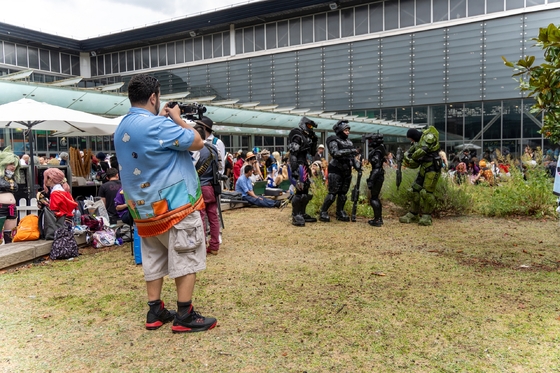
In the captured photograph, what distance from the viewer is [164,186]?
3.15m

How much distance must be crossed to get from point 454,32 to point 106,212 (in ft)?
87.6

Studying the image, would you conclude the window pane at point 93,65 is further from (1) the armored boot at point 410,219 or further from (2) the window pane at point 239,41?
(1) the armored boot at point 410,219


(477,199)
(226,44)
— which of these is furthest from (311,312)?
(226,44)

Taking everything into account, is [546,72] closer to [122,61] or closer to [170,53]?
[170,53]

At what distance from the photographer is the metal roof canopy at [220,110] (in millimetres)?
12695

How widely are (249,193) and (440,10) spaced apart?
2315 cm

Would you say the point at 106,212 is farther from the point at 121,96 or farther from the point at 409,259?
the point at 121,96

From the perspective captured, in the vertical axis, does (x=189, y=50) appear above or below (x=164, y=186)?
above

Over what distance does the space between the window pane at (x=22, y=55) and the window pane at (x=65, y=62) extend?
4199mm

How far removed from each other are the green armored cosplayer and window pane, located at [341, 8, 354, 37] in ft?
81.7

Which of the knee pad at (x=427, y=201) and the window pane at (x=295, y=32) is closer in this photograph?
the knee pad at (x=427, y=201)

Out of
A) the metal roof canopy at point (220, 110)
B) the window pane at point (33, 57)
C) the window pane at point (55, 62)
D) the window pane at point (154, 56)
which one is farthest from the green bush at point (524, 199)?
the window pane at point (55, 62)

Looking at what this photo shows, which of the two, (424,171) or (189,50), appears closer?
(424,171)

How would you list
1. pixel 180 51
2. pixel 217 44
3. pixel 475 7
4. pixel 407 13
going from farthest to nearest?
pixel 180 51 < pixel 217 44 < pixel 407 13 < pixel 475 7
